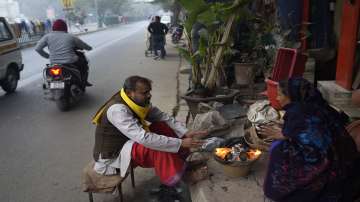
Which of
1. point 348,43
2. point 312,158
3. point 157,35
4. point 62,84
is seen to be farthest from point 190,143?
point 157,35

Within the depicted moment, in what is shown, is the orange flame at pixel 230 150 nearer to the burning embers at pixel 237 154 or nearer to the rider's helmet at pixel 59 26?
the burning embers at pixel 237 154

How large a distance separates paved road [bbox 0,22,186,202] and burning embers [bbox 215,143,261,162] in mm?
853

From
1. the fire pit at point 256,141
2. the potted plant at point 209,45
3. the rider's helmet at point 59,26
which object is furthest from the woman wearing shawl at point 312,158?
the rider's helmet at point 59,26

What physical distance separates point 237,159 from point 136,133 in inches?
38.9

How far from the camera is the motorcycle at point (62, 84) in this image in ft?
22.6

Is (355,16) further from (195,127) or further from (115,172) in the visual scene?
(115,172)

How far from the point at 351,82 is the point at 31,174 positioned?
4.09 m

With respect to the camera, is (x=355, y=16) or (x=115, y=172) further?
(x=355, y=16)

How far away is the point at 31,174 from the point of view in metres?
4.41

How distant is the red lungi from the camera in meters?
3.23

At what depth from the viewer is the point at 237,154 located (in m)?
3.57

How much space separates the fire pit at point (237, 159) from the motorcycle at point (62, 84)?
A: 4.10 meters

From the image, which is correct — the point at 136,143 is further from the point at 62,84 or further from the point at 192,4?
the point at 62,84

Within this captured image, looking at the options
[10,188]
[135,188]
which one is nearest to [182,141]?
[135,188]
